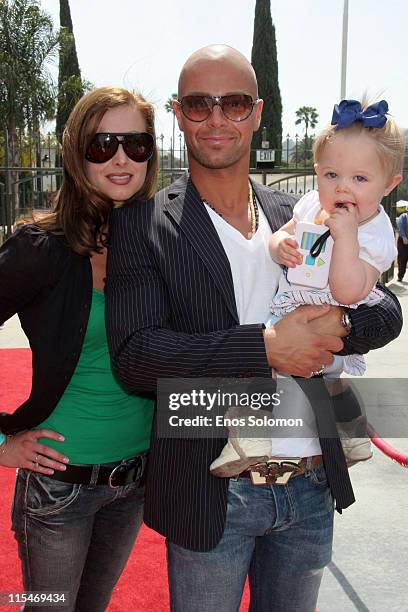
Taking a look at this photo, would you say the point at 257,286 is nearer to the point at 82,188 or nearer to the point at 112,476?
the point at 82,188

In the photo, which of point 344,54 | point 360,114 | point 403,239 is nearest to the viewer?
point 360,114

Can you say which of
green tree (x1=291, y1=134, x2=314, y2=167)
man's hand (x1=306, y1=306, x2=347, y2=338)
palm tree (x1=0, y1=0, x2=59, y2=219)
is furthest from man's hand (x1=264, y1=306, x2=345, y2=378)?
palm tree (x1=0, y1=0, x2=59, y2=219)

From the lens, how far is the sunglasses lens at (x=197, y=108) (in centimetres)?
235

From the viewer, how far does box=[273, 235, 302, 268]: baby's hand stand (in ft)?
6.82

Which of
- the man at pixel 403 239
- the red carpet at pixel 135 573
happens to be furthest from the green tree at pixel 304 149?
the red carpet at pixel 135 573

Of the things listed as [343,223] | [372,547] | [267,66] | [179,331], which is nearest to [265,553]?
[179,331]

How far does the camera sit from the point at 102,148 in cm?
241

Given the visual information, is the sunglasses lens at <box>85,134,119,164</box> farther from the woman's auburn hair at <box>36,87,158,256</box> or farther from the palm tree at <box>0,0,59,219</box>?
the palm tree at <box>0,0,59,219</box>

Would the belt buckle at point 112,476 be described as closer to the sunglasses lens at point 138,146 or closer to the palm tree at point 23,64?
the sunglasses lens at point 138,146

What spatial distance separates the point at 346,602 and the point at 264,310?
6.89ft

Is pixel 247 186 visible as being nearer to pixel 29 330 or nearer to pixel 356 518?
pixel 29 330

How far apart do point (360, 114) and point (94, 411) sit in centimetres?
130

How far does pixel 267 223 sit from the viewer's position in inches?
95.0

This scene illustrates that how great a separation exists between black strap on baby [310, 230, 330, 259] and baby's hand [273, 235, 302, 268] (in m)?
0.04
